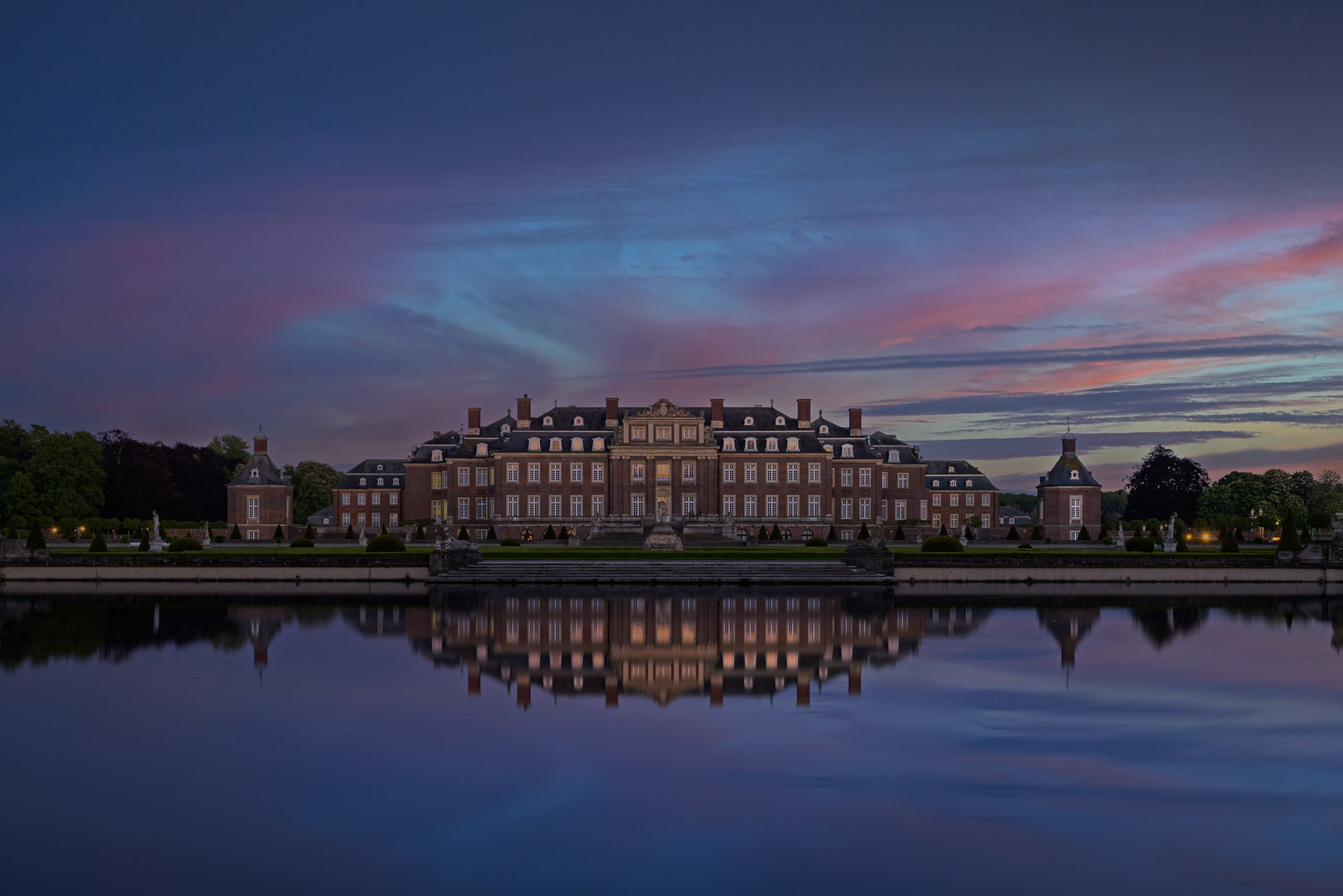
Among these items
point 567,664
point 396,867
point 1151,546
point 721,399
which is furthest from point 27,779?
point 721,399

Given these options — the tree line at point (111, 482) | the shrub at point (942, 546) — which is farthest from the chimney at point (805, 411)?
the tree line at point (111, 482)

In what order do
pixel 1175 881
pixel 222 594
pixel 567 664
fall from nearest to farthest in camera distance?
pixel 1175 881 < pixel 567 664 < pixel 222 594

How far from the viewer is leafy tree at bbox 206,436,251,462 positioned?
95188 mm

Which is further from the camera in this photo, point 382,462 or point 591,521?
point 382,462

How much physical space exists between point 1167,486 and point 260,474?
63587 millimetres

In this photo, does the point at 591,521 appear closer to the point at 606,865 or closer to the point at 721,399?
the point at 721,399

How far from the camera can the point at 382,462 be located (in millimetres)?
71188

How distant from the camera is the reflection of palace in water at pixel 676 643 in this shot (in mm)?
18219

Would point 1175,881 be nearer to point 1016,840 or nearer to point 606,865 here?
point 1016,840

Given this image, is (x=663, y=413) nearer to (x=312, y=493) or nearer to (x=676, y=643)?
(x=312, y=493)

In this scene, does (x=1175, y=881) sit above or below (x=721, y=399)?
below

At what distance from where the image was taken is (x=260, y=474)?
65688 millimetres

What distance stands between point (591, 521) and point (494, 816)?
165 ft

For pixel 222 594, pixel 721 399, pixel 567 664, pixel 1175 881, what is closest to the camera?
pixel 1175 881
